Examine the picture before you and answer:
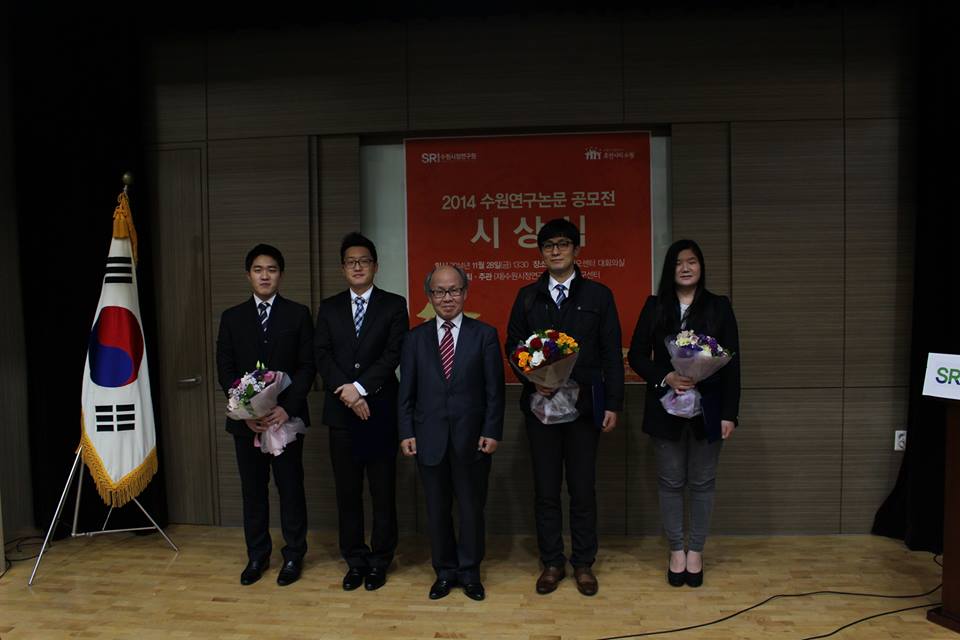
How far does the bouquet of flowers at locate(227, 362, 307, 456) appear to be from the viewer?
105 inches

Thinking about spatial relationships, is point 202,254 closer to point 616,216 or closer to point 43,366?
point 43,366

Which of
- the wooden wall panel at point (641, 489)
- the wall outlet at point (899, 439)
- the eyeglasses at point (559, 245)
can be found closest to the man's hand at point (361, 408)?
the eyeglasses at point (559, 245)

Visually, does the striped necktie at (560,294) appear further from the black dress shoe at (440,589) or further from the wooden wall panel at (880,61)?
the wooden wall panel at (880,61)

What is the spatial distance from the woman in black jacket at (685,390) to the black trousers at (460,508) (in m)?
0.86

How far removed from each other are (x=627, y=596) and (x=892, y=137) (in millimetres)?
2943

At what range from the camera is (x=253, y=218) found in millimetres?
3680

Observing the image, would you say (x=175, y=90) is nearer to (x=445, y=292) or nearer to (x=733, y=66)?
(x=445, y=292)

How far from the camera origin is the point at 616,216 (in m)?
3.57

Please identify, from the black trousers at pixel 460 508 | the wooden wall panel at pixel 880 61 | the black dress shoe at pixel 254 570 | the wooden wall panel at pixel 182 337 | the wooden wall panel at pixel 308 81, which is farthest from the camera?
the wooden wall panel at pixel 182 337

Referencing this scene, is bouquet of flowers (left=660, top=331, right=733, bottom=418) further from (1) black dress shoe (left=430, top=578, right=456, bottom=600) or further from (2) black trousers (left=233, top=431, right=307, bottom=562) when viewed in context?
(2) black trousers (left=233, top=431, right=307, bottom=562)

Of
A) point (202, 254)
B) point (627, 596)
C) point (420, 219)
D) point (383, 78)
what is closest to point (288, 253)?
point (202, 254)

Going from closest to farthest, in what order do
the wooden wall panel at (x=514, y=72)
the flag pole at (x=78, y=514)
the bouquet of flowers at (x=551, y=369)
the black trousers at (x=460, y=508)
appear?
the bouquet of flowers at (x=551, y=369) < the black trousers at (x=460, y=508) < the flag pole at (x=78, y=514) < the wooden wall panel at (x=514, y=72)

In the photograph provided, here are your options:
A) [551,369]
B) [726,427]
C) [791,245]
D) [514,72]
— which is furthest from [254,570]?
[791,245]

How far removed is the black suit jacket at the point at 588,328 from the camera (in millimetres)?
2733
